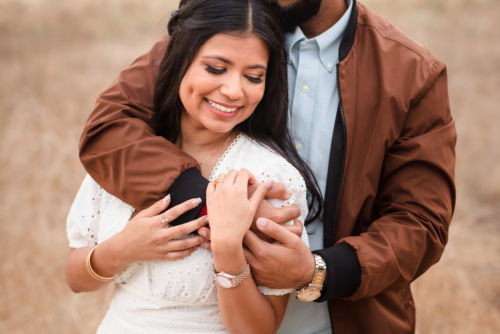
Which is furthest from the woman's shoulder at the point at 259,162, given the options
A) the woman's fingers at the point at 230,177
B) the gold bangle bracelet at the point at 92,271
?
the gold bangle bracelet at the point at 92,271

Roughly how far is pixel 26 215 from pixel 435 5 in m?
7.27

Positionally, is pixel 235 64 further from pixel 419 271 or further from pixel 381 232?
pixel 419 271

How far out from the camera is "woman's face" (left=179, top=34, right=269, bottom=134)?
1.96 meters

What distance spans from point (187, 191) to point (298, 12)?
2.89 feet

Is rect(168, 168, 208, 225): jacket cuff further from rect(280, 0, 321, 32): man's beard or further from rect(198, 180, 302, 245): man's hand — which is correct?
rect(280, 0, 321, 32): man's beard

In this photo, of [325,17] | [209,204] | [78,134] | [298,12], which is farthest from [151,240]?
[78,134]

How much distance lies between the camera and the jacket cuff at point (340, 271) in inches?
80.8

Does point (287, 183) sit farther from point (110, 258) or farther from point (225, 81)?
point (110, 258)

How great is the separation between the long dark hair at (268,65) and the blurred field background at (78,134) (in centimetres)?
58

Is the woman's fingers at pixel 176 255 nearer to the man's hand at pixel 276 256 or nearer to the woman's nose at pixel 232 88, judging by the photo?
the man's hand at pixel 276 256

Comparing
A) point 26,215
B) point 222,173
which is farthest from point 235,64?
point 26,215

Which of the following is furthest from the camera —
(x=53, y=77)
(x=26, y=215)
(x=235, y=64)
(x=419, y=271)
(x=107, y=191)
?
(x=53, y=77)

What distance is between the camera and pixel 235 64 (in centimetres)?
196

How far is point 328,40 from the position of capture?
92.9 inches
